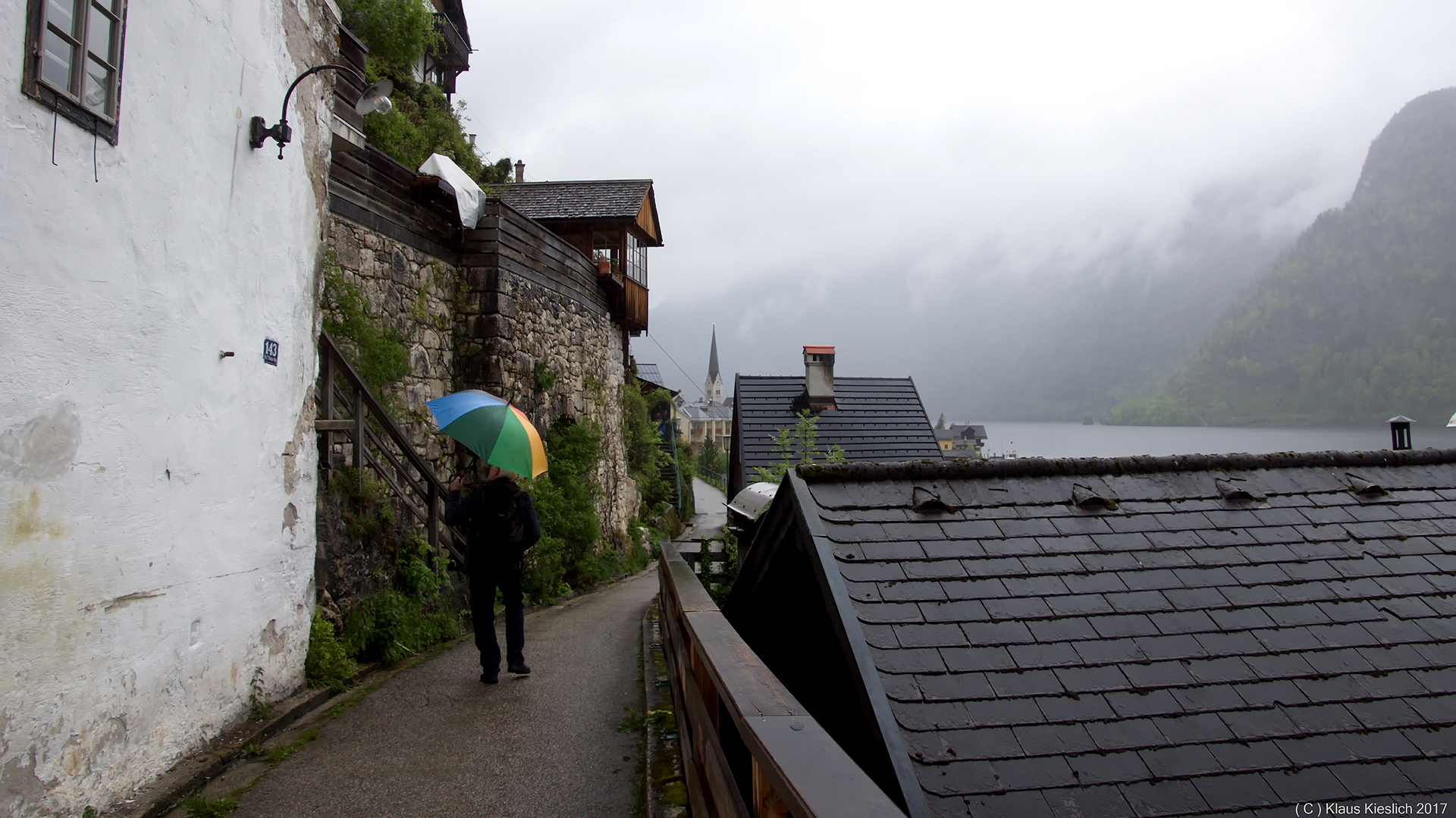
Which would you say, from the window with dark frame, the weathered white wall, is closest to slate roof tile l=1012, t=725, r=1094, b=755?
the weathered white wall

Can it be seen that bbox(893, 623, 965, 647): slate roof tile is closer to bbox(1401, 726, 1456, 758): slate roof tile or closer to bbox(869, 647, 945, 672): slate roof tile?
bbox(869, 647, 945, 672): slate roof tile

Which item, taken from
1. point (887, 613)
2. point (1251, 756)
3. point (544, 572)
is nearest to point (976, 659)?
point (887, 613)

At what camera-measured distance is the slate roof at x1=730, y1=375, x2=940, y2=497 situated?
15789mm

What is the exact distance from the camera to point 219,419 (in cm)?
383

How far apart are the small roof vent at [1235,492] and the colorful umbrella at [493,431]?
3.56 metres

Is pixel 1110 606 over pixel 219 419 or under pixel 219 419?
under

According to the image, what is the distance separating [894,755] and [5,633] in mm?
2886

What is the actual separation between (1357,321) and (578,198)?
127 metres

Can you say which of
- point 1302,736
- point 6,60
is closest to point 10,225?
point 6,60

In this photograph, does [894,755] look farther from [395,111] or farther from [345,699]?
[395,111]

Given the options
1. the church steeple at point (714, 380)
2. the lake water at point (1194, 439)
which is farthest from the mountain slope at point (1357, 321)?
the church steeple at point (714, 380)

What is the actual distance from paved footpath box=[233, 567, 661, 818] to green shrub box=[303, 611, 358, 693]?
0.27 metres

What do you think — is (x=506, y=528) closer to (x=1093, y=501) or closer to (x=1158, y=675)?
(x=1093, y=501)

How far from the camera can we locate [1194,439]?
86.9 metres
